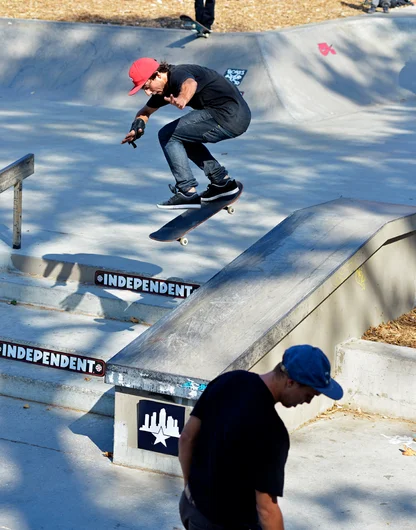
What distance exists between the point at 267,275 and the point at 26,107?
10.2m

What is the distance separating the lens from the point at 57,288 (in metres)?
7.86

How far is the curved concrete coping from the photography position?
215 inches

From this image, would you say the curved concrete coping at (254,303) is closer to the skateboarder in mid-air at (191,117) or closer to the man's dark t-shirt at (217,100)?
the skateboarder in mid-air at (191,117)

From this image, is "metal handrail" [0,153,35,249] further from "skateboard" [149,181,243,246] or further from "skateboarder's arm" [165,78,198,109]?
"skateboarder's arm" [165,78,198,109]

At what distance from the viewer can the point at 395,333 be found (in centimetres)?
742

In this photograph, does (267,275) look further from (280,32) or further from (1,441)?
(280,32)

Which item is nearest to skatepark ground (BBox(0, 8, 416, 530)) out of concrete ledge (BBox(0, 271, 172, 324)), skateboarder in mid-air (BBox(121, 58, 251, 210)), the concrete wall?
concrete ledge (BBox(0, 271, 172, 324))

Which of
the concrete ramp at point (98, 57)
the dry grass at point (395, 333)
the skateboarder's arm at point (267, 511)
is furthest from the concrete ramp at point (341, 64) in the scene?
the skateboarder's arm at point (267, 511)

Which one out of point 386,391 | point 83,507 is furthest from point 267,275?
point 83,507

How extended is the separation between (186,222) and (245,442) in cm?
426

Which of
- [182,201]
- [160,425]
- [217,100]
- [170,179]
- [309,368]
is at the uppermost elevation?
[309,368]

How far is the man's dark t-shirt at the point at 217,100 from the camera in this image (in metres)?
6.99

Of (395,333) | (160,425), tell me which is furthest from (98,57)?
(160,425)

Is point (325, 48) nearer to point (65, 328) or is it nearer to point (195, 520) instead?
point (65, 328)
